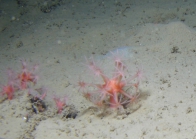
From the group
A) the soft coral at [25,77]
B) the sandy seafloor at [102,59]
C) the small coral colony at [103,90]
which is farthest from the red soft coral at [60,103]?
the soft coral at [25,77]

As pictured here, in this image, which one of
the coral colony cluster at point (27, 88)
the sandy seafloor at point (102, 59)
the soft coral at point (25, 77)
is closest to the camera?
the sandy seafloor at point (102, 59)

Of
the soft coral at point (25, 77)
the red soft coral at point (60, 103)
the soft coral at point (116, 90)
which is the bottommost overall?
the red soft coral at point (60, 103)

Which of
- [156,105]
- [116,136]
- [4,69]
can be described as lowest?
[4,69]

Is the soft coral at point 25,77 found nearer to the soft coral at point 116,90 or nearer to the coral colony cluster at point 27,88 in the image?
the coral colony cluster at point 27,88

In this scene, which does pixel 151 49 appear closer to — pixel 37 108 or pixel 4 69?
pixel 37 108

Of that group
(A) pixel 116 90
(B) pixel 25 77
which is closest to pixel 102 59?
(A) pixel 116 90

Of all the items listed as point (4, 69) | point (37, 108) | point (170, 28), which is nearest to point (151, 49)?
point (170, 28)

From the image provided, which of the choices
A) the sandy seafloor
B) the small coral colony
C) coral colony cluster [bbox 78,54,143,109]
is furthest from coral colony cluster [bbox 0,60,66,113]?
coral colony cluster [bbox 78,54,143,109]

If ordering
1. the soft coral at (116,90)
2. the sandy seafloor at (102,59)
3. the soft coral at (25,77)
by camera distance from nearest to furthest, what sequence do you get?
the sandy seafloor at (102,59) < the soft coral at (116,90) < the soft coral at (25,77)

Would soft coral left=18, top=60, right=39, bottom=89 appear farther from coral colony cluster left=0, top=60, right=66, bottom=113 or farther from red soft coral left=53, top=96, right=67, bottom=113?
red soft coral left=53, top=96, right=67, bottom=113
